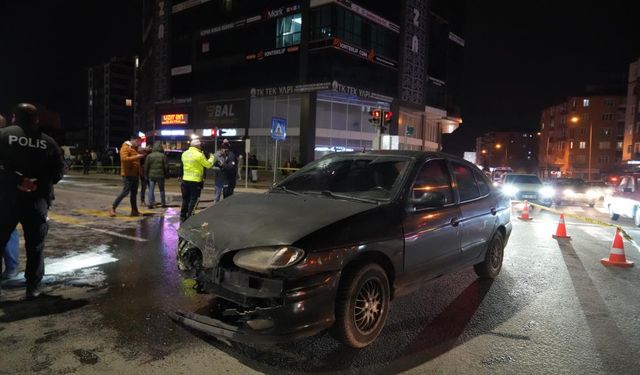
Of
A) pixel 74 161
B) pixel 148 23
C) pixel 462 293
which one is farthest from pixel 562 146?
pixel 462 293

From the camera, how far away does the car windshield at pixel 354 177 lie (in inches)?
179

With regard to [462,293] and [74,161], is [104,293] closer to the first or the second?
[462,293]

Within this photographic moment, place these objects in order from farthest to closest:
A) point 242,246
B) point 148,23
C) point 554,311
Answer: point 148,23 < point 554,311 < point 242,246

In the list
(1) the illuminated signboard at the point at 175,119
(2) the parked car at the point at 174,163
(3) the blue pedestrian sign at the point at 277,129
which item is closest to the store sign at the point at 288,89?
(1) the illuminated signboard at the point at 175,119

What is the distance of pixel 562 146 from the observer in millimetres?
103250

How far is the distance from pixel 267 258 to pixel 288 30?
34814mm

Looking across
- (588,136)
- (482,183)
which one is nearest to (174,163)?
(482,183)

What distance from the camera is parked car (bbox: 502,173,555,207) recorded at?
18.1m

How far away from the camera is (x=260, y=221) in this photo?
3805 mm

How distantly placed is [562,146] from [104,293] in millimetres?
113430

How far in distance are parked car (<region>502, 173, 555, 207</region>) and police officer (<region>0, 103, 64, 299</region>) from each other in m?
16.5

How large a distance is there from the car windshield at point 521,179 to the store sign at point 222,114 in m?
25.0

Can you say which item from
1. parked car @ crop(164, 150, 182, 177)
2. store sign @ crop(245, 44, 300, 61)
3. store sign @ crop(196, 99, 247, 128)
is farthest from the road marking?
store sign @ crop(196, 99, 247, 128)

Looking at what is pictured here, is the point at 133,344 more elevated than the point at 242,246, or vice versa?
the point at 242,246
